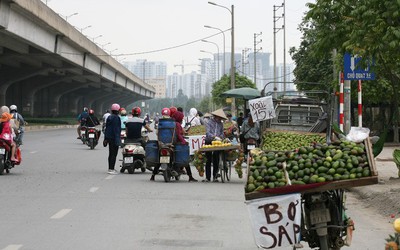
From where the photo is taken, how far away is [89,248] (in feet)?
25.9

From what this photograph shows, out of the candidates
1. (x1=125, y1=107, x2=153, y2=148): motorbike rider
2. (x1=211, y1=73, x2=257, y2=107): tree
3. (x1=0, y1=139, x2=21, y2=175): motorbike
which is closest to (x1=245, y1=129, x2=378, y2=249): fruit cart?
(x1=0, y1=139, x2=21, y2=175): motorbike

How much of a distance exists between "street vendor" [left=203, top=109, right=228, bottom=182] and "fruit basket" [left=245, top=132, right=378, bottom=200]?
962 cm

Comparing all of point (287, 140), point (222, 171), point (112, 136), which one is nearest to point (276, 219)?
point (287, 140)

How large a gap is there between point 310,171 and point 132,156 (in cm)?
1220

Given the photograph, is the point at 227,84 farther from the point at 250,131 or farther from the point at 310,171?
the point at 310,171

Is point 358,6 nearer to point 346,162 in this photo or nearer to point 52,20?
point 346,162

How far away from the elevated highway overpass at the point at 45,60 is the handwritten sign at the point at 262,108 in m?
17.8

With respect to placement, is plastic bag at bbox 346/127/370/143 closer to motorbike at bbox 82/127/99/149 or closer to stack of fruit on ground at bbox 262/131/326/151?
stack of fruit on ground at bbox 262/131/326/151

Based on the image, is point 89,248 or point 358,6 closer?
point 89,248

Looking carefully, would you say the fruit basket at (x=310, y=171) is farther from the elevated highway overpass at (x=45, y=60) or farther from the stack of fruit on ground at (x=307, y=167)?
the elevated highway overpass at (x=45, y=60)

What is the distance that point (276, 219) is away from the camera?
6.34 metres

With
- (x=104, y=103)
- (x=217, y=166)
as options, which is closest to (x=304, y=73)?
(x=217, y=166)

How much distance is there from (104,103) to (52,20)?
295 ft

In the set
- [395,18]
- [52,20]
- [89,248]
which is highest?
[52,20]
